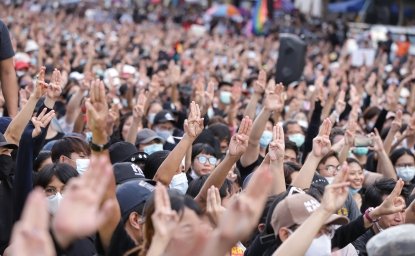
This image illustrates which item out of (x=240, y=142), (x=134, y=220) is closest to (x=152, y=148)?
(x=240, y=142)

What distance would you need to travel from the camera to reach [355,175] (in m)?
7.75

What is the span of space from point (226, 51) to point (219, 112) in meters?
10.1

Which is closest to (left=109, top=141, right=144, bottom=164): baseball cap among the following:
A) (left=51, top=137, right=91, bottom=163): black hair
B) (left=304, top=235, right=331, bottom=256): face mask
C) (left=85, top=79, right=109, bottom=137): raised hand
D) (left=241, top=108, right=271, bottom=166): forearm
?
(left=51, top=137, right=91, bottom=163): black hair

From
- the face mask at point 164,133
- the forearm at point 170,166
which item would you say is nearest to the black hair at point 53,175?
the forearm at point 170,166

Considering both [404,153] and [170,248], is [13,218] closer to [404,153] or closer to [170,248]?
[170,248]

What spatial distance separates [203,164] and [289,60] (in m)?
5.78

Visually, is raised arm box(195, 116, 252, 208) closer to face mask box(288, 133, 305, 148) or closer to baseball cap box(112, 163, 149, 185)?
baseball cap box(112, 163, 149, 185)

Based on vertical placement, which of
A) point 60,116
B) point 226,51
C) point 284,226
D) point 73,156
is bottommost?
point 226,51

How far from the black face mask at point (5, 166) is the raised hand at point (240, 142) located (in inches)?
50.3

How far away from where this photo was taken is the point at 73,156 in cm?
643

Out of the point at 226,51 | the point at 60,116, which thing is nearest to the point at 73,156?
the point at 60,116

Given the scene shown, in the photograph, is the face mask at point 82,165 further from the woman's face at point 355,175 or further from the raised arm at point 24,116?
the woman's face at point 355,175

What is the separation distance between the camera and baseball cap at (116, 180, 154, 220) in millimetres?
4574

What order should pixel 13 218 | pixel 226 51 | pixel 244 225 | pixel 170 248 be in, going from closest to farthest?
pixel 244 225
pixel 170 248
pixel 13 218
pixel 226 51
